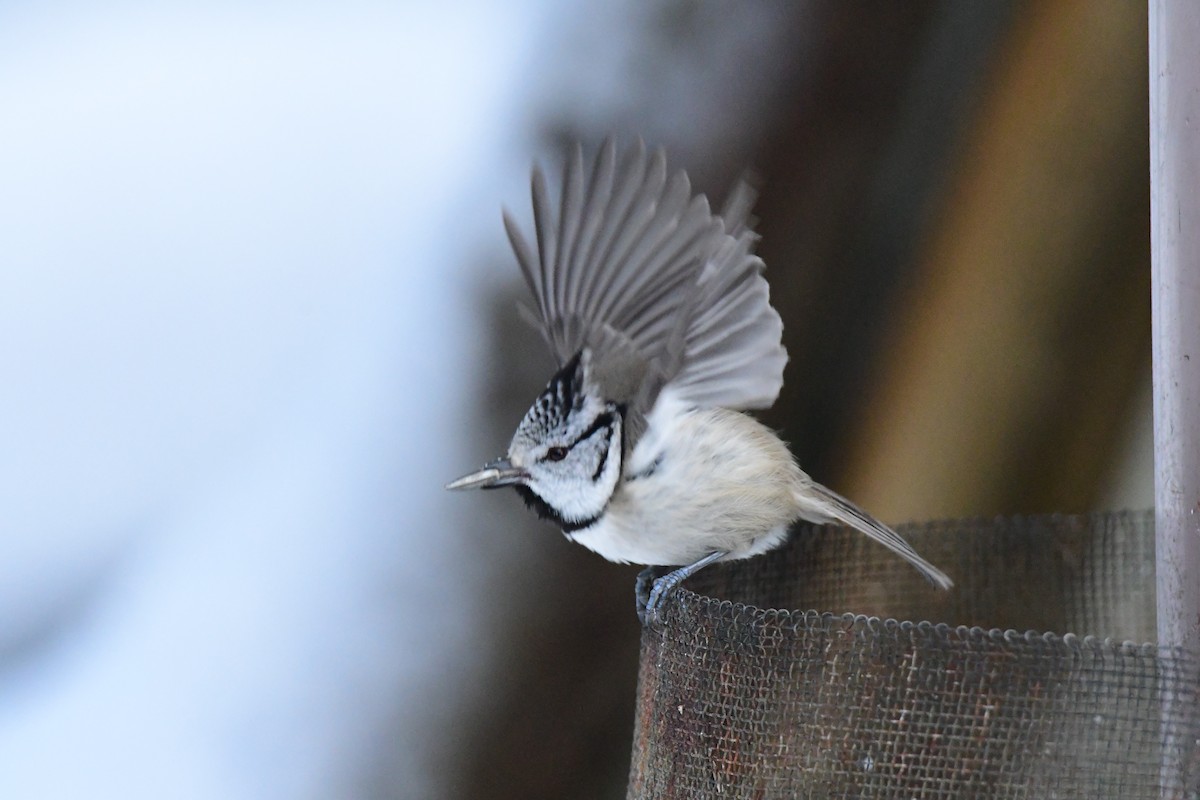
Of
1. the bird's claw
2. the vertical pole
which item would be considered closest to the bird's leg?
the bird's claw

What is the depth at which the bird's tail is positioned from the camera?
1.26 meters

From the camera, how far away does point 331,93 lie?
1.74 meters

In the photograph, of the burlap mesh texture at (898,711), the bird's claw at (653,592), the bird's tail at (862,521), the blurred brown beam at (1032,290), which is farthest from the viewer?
the blurred brown beam at (1032,290)

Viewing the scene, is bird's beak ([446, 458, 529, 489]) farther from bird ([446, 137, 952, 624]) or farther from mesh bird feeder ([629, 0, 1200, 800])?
mesh bird feeder ([629, 0, 1200, 800])

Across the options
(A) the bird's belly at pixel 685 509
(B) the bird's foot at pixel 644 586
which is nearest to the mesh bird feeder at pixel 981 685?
(A) the bird's belly at pixel 685 509

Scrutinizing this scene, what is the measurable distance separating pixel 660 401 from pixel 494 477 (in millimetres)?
220

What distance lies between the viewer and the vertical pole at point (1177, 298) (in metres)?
0.93

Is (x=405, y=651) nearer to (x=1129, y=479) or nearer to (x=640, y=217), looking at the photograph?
(x=640, y=217)

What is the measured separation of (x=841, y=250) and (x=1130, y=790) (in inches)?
31.3

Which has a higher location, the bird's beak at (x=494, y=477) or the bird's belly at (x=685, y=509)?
the bird's beak at (x=494, y=477)

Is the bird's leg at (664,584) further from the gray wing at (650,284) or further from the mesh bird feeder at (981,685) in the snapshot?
the gray wing at (650,284)

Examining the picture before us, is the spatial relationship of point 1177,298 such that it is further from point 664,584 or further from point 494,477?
point 494,477

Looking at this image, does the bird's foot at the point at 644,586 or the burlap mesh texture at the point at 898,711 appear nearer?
the burlap mesh texture at the point at 898,711

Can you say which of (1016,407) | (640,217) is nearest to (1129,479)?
(1016,407)
